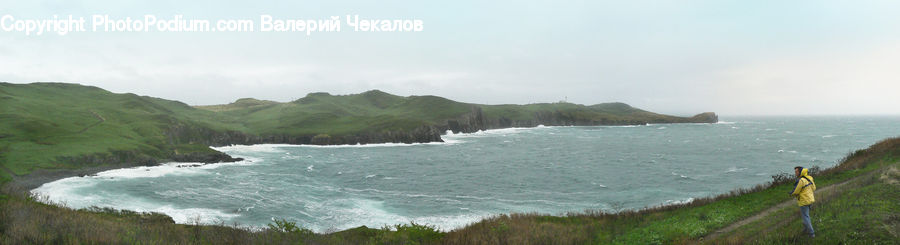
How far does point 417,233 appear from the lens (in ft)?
59.1

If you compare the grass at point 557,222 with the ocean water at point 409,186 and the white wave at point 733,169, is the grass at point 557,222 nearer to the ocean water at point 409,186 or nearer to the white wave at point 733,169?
the ocean water at point 409,186

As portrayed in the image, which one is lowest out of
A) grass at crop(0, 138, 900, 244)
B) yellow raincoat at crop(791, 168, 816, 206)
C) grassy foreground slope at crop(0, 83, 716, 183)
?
grass at crop(0, 138, 900, 244)

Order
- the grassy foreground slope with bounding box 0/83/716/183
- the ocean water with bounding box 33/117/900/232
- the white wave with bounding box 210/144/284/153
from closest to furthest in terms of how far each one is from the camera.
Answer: the ocean water with bounding box 33/117/900/232 → the grassy foreground slope with bounding box 0/83/716/183 → the white wave with bounding box 210/144/284/153

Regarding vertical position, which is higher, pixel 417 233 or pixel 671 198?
pixel 417 233

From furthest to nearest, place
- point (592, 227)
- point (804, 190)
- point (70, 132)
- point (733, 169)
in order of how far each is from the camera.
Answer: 1. point (70, 132)
2. point (733, 169)
3. point (592, 227)
4. point (804, 190)

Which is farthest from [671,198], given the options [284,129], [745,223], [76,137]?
[284,129]

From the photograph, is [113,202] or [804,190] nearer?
[804,190]

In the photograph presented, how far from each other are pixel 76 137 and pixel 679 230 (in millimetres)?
88703

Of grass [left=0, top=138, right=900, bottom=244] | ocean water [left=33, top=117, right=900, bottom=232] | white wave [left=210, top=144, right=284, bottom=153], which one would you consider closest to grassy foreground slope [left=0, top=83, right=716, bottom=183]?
white wave [left=210, top=144, right=284, bottom=153]

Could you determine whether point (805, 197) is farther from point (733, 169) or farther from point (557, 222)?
point (733, 169)

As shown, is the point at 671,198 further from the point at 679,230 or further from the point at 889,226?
the point at 889,226

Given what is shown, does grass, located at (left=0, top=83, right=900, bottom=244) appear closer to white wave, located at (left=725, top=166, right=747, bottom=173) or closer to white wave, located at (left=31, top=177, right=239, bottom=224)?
white wave, located at (left=31, top=177, right=239, bottom=224)

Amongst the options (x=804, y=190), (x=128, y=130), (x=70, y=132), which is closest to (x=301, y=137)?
(x=128, y=130)

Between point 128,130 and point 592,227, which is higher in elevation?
point 128,130
